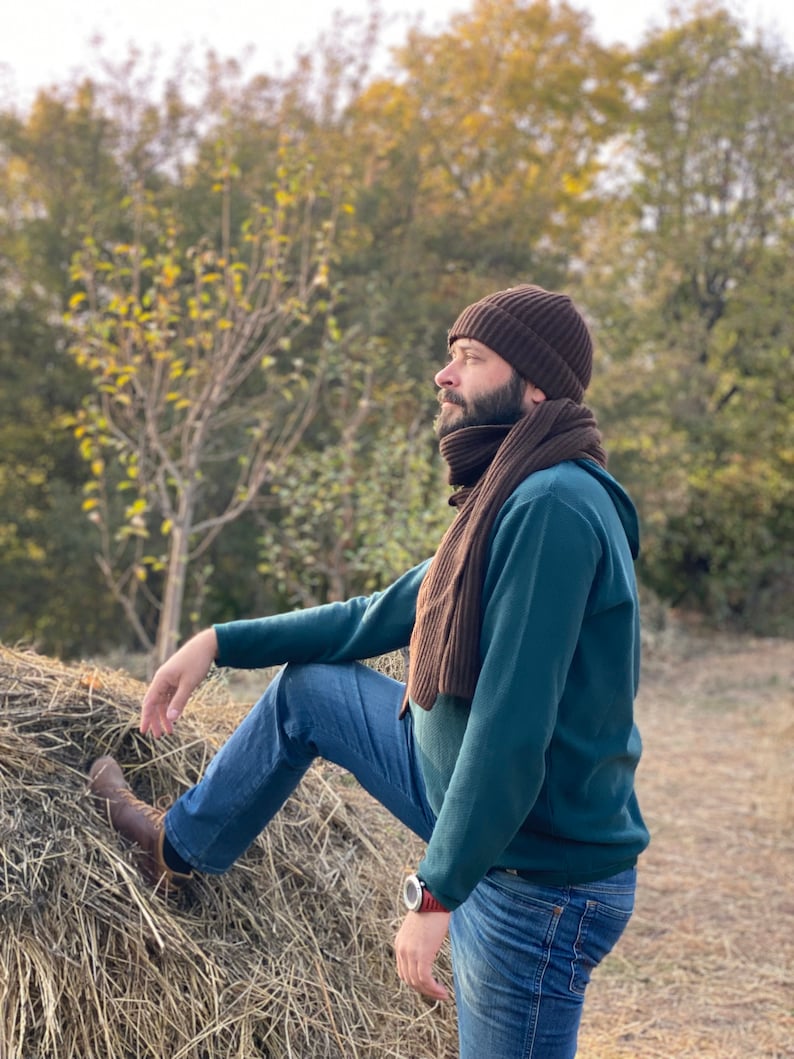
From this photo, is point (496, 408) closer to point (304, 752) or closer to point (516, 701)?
point (516, 701)

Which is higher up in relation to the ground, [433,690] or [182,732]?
[433,690]

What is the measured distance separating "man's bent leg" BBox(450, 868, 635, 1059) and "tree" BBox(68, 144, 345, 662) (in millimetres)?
3966

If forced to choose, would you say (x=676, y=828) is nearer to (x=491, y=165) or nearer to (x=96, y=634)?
(x=96, y=634)

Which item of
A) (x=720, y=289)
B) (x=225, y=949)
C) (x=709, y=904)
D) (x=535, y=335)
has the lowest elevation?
(x=709, y=904)

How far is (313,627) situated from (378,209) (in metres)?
8.38

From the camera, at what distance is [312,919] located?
2.42m

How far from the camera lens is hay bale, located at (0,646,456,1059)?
6.89 feet

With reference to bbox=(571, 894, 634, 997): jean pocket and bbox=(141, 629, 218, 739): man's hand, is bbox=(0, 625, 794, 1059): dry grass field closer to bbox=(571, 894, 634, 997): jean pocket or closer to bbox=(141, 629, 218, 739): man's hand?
bbox=(141, 629, 218, 739): man's hand

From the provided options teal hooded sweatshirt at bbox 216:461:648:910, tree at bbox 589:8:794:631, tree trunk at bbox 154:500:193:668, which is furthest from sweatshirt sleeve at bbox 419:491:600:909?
tree at bbox 589:8:794:631

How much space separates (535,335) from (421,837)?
0.94m

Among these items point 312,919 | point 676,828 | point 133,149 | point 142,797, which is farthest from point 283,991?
point 133,149

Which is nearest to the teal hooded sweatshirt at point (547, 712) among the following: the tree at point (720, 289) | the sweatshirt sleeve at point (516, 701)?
the sweatshirt sleeve at point (516, 701)

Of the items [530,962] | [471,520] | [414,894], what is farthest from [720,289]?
[414,894]

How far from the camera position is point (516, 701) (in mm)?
1562
